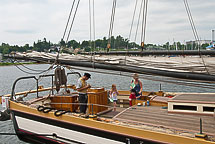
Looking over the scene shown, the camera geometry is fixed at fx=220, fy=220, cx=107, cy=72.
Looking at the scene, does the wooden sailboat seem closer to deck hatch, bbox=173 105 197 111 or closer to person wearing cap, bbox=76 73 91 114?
deck hatch, bbox=173 105 197 111

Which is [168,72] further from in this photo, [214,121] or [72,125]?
[72,125]

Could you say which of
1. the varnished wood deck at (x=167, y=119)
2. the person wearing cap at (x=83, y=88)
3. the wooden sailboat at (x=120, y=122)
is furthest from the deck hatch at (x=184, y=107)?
the person wearing cap at (x=83, y=88)

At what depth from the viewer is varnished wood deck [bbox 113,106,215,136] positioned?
5.15m

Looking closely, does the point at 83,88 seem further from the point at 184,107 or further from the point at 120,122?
the point at 184,107

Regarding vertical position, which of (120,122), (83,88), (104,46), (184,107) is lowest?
(120,122)

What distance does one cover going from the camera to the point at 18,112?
7973mm

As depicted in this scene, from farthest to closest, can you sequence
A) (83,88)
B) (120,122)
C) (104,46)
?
(104,46) < (83,88) < (120,122)

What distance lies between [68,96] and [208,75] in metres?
4.86

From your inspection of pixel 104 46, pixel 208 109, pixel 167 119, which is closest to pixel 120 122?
pixel 167 119

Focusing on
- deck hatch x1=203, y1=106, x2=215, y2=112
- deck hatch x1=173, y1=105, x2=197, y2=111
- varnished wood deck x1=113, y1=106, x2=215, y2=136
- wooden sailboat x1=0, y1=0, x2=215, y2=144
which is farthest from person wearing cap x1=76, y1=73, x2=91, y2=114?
deck hatch x1=203, y1=106, x2=215, y2=112

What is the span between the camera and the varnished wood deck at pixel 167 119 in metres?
5.15

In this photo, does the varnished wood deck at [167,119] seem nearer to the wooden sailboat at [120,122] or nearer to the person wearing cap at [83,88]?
the wooden sailboat at [120,122]

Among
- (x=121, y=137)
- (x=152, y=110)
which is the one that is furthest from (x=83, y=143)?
(x=152, y=110)

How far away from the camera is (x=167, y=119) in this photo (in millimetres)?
5758
